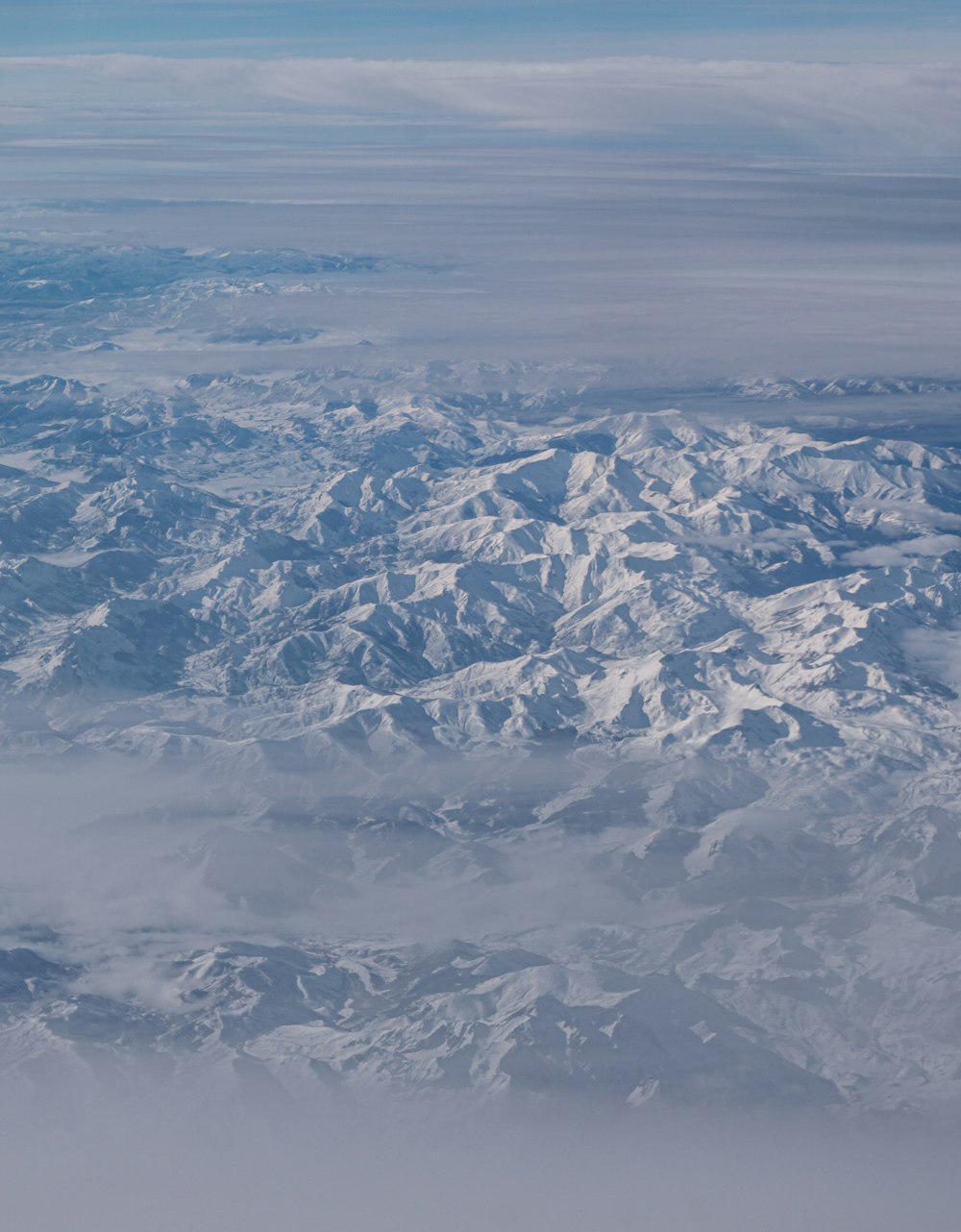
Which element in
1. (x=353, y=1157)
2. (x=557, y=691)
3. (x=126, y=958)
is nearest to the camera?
(x=353, y=1157)

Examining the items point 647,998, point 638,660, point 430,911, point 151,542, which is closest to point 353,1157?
point 647,998

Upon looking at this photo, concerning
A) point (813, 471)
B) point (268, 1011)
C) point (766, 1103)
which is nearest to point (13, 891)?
point (268, 1011)

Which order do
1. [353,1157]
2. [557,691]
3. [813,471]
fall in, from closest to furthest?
[353,1157] → [557,691] → [813,471]

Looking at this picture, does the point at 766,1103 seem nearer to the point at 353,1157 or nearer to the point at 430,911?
the point at 353,1157

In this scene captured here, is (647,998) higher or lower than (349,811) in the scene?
higher

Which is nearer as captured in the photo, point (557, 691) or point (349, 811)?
point (349, 811)

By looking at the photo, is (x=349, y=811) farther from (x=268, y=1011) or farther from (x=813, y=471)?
(x=813, y=471)
